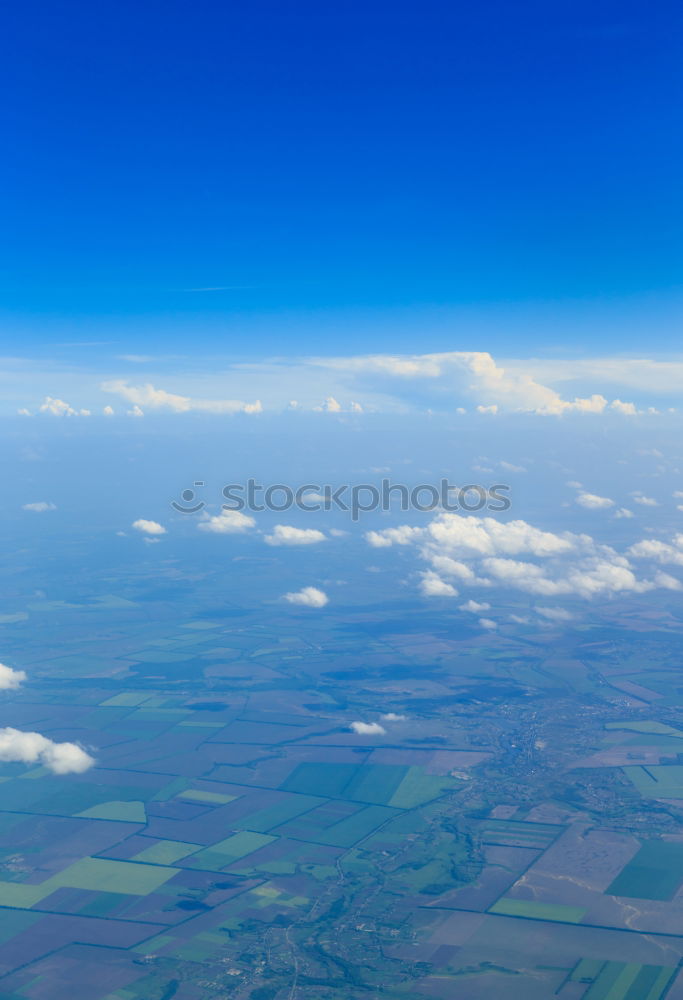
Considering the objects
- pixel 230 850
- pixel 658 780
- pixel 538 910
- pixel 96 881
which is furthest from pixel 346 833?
pixel 658 780

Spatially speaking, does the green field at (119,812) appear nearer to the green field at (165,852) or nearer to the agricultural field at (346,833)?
the agricultural field at (346,833)

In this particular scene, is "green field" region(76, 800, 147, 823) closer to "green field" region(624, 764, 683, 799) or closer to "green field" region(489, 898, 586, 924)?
"green field" region(489, 898, 586, 924)

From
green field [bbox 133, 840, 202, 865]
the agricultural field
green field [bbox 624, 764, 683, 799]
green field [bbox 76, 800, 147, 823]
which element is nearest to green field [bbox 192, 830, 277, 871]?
the agricultural field

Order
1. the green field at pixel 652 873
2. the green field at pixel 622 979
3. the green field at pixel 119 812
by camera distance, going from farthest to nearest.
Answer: the green field at pixel 119 812, the green field at pixel 652 873, the green field at pixel 622 979

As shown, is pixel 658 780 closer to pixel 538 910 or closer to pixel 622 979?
pixel 538 910

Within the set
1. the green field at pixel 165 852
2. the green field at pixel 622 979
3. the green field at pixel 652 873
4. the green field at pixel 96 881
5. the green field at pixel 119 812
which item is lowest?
the green field at pixel 119 812

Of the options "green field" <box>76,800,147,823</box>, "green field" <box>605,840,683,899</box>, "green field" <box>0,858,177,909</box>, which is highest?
"green field" <box>605,840,683,899</box>

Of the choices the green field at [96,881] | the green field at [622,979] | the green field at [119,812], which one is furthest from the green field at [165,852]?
the green field at [622,979]

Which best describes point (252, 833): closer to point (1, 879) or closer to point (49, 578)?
point (1, 879)

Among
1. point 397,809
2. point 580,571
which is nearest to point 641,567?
point 580,571

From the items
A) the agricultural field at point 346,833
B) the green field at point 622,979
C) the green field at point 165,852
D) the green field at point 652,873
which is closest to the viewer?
the green field at point 622,979

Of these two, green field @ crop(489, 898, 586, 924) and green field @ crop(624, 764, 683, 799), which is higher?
green field @ crop(489, 898, 586, 924)
